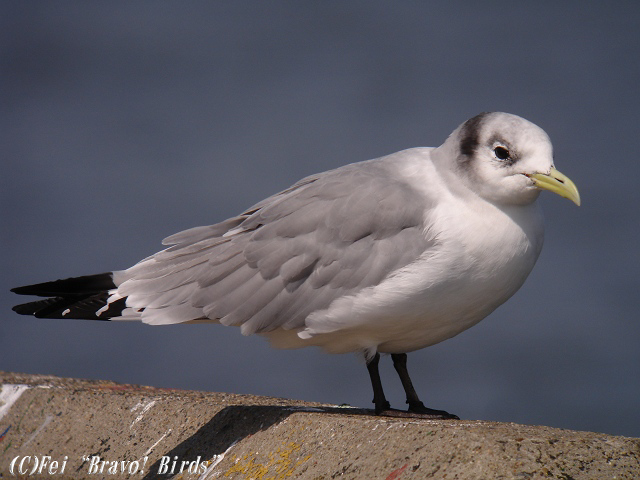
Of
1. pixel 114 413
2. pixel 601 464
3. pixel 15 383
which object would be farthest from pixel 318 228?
pixel 15 383

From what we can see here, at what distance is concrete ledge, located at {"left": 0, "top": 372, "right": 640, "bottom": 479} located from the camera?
11.1 feet

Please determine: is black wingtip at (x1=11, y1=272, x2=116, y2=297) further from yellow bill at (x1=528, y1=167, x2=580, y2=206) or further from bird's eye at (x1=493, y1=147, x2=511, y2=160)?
yellow bill at (x1=528, y1=167, x2=580, y2=206)

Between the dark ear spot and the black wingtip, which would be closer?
the dark ear spot

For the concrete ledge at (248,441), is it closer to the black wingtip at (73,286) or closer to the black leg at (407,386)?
the black leg at (407,386)

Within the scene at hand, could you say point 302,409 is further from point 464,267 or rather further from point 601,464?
point 601,464

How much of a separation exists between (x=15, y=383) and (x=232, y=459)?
7.76ft

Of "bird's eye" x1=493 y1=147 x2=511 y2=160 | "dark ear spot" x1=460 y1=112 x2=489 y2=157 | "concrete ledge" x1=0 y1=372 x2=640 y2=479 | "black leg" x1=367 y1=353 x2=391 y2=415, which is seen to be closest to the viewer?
"concrete ledge" x1=0 y1=372 x2=640 y2=479

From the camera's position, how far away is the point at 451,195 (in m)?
4.73

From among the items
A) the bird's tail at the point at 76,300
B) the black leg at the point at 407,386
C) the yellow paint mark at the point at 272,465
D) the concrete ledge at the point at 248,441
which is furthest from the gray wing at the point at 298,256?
the black leg at the point at 407,386

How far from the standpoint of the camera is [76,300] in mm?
5195

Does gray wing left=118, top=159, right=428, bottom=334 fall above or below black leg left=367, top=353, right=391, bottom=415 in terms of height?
above

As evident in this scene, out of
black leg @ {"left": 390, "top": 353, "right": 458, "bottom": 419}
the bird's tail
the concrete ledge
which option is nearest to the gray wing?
the bird's tail

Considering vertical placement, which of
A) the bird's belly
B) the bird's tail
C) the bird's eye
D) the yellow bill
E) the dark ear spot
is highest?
the dark ear spot

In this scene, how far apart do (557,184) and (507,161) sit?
0.31m
